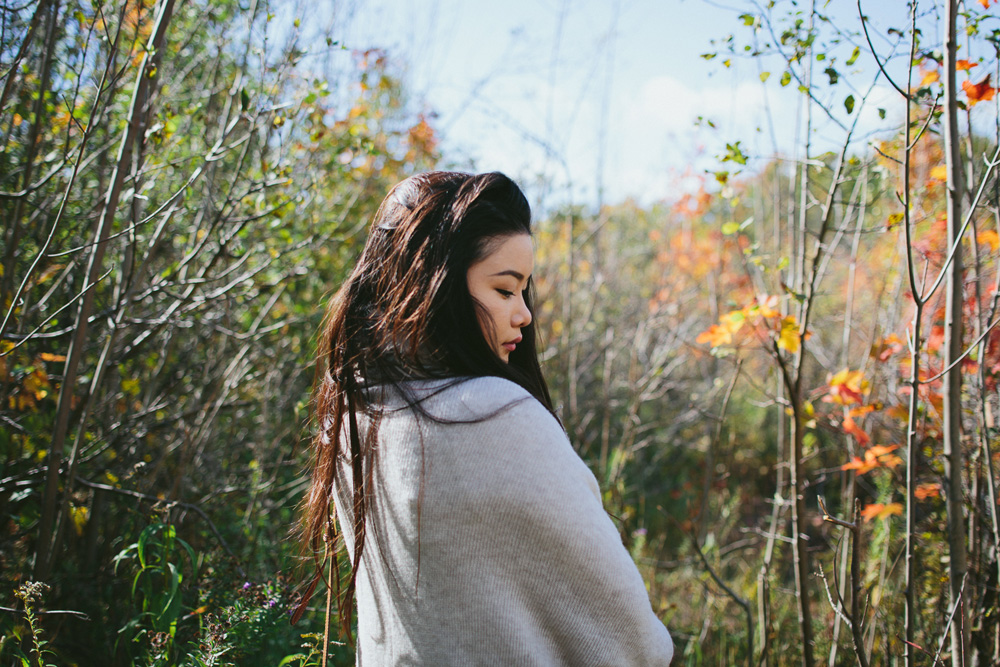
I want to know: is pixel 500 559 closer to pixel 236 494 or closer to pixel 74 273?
pixel 236 494

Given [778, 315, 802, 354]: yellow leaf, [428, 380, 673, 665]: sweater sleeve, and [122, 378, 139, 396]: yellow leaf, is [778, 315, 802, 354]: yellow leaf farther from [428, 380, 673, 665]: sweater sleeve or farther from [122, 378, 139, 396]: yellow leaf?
[122, 378, 139, 396]: yellow leaf

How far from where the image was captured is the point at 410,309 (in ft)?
3.66

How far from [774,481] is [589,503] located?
489 centimetres

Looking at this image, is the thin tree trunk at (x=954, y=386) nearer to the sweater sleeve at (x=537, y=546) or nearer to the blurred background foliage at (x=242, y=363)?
the blurred background foliage at (x=242, y=363)

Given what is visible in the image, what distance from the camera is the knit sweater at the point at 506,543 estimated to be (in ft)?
3.10

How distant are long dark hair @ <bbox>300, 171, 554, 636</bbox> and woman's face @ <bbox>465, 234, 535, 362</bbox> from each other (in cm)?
1

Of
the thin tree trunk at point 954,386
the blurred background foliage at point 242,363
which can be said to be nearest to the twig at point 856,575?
the blurred background foliage at point 242,363

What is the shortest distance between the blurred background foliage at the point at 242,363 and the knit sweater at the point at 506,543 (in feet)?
1.65

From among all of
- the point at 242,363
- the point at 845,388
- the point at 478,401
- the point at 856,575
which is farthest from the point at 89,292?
the point at 845,388

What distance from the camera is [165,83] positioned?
9.57ft

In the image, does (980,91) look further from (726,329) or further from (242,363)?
(242,363)

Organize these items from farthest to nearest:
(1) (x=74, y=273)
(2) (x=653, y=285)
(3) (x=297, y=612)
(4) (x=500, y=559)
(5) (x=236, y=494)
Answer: (2) (x=653, y=285) < (5) (x=236, y=494) < (1) (x=74, y=273) < (3) (x=297, y=612) < (4) (x=500, y=559)

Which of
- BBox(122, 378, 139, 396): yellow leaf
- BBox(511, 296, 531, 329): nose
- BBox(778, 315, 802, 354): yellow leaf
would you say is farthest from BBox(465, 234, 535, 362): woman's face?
BBox(122, 378, 139, 396): yellow leaf

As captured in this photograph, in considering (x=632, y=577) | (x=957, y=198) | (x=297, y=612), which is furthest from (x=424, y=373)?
(x=957, y=198)
